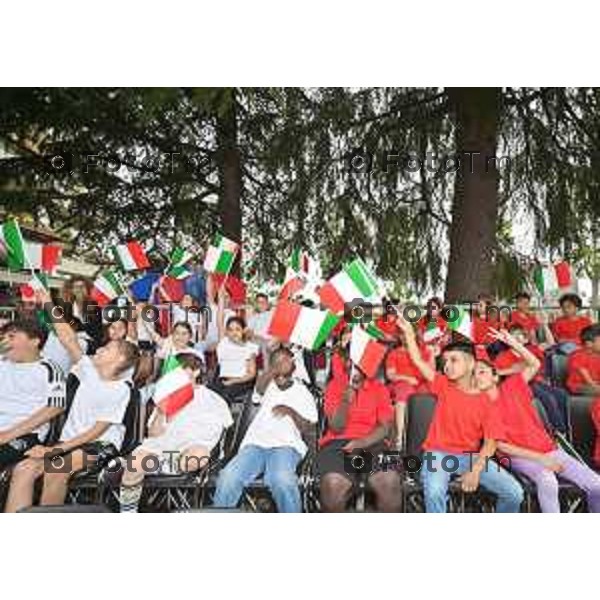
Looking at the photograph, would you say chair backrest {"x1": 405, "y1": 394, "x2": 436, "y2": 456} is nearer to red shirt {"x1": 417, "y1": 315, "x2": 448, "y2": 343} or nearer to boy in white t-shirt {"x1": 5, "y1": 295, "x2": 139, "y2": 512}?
red shirt {"x1": 417, "y1": 315, "x2": 448, "y2": 343}

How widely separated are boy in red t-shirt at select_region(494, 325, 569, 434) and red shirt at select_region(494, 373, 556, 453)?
0.06 metres

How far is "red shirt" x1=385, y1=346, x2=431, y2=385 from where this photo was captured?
3828 millimetres

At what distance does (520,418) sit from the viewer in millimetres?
3723

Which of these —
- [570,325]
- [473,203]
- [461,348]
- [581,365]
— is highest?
[473,203]

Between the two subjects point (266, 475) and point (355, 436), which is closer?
point (266, 475)

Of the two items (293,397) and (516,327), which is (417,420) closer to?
(293,397)

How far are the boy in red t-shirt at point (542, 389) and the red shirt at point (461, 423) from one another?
23cm

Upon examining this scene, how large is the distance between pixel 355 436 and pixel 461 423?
1.70 feet

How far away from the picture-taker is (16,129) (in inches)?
159

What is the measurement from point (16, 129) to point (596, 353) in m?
3.22

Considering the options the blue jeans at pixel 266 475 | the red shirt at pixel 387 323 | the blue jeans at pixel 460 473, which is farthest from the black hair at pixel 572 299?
the blue jeans at pixel 266 475

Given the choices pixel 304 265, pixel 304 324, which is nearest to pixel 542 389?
pixel 304 324

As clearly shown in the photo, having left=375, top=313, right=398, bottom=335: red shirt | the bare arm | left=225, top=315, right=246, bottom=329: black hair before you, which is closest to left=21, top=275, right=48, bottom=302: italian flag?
the bare arm
